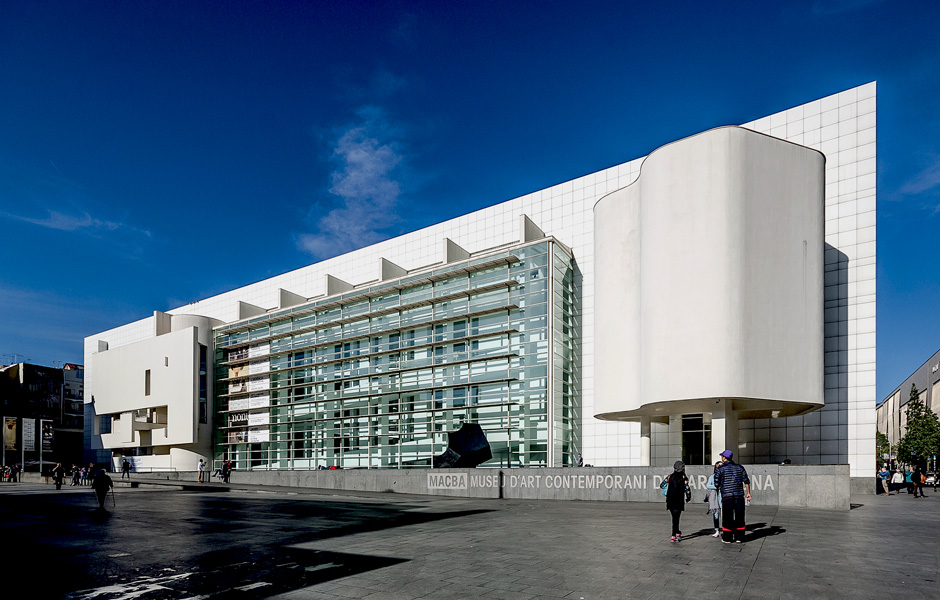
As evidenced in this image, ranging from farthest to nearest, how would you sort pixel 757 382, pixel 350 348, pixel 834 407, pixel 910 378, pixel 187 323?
1. pixel 910 378
2. pixel 187 323
3. pixel 350 348
4. pixel 834 407
5. pixel 757 382

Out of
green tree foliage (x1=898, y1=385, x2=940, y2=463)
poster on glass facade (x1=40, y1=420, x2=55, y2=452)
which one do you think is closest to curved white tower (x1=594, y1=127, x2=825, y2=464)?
green tree foliage (x1=898, y1=385, x2=940, y2=463)

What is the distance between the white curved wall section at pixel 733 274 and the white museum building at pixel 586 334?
3.1 inches

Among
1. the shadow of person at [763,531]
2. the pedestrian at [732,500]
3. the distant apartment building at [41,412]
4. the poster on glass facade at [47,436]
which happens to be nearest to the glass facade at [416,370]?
the shadow of person at [763,531]

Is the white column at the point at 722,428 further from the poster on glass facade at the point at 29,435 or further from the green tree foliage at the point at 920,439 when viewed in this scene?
the poster on glass facade at the point at 29,435

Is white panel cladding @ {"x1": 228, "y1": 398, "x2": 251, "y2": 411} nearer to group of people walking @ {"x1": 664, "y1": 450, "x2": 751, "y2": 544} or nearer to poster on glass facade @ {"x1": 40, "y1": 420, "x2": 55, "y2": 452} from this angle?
group of people walking @ {"x1": 664, "y1": 450, "x2": 751, "y2": 544}

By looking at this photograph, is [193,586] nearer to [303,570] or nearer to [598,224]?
[303,570]

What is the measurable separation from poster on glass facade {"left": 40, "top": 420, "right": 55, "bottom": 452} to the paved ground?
289 feet

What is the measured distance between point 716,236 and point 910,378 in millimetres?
132127

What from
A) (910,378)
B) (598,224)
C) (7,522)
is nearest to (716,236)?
(598,224)

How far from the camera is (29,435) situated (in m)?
92.8

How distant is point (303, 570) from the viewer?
10.3m

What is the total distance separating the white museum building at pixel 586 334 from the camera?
1050 inches

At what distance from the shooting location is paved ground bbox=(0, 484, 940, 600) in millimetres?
8914

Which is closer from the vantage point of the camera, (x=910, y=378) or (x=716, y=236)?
(x=716, y=236)
